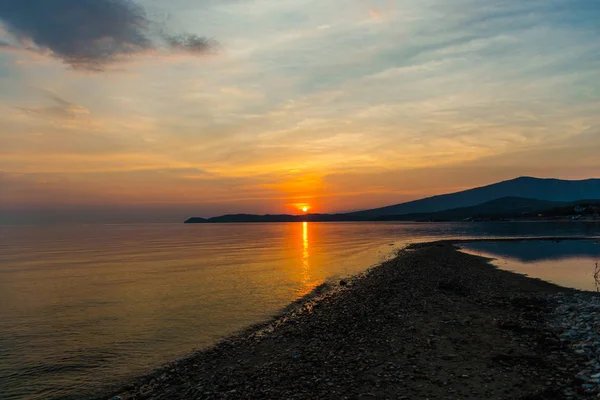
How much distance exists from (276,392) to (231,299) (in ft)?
66.8

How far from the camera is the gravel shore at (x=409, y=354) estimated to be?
39.1 feet

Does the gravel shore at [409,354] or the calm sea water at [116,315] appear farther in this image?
the calm sea water at [116,315]

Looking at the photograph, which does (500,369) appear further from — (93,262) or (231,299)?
(93,262)

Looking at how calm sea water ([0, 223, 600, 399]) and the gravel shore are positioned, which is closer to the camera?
the gravel shore

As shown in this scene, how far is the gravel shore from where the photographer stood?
39.1 feet

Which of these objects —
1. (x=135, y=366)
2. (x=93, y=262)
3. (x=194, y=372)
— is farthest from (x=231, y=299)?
(x=93, y=262)

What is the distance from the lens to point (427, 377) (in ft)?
41.2

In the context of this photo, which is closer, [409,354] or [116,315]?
[409,354]

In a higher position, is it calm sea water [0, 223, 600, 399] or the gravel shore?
the gravel shore

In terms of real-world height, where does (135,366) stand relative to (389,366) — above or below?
below

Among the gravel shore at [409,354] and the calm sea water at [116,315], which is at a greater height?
the gravel shore at [409,354]

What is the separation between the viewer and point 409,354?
1502cm

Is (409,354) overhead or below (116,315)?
overhead

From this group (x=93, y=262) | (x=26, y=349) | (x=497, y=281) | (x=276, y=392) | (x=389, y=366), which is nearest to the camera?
(x=276, y=392)
